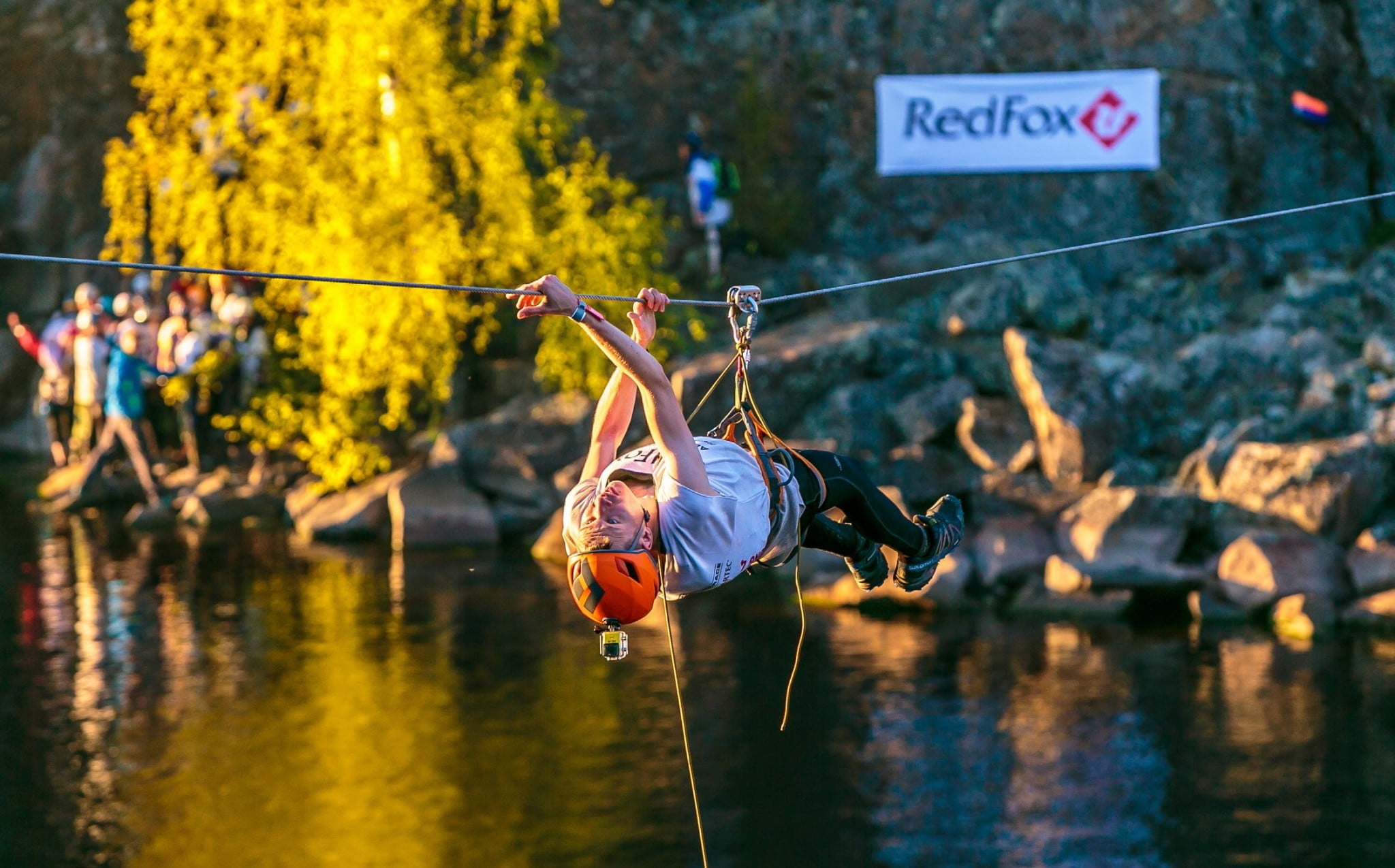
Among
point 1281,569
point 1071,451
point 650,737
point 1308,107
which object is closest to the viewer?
point 650,737

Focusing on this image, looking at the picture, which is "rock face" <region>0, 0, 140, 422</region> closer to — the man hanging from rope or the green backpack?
the green backpack

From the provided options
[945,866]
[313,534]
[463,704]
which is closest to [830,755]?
[945,866]

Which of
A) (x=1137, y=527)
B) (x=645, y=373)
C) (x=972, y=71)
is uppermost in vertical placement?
(x=972, y=71)

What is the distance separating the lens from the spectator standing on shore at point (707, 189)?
2316 centimetres

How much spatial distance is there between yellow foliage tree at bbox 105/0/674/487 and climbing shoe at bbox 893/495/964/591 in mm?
13280

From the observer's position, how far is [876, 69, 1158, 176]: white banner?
24000 mm

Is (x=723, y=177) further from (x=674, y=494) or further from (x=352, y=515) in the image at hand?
(x=674, y=494)

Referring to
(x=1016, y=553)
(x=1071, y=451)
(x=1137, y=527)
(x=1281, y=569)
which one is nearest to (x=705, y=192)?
(x=1071, y=451)

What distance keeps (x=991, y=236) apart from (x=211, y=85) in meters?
10.6

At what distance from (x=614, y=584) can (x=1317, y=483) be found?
1263 cm

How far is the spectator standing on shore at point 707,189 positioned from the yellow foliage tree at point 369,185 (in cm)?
114

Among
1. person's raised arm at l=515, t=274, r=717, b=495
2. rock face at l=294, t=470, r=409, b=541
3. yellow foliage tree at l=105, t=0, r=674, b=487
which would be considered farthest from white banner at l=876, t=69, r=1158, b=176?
person's raised arm at l=515, t=274, r=717, b=495

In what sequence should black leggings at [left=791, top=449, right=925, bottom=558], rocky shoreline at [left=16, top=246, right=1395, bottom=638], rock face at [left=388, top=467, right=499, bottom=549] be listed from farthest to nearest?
rock face at [left=388, top=467, right=499, bottom=549] < rocky shoreline at [left=16, top=246, right=1395, bottom=638] < black leggings at [left=791, top=449, right=925, bottom=558]

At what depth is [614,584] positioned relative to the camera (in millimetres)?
5793
